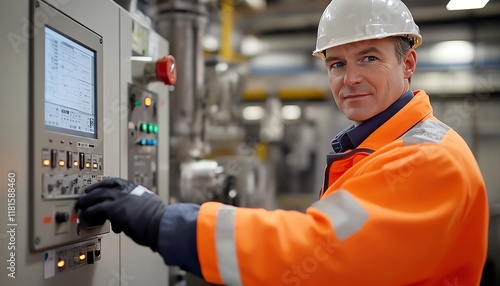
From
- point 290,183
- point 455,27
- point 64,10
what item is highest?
point 455,27

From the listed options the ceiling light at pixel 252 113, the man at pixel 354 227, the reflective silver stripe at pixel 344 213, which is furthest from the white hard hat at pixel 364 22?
the ceiling light at pixel 252 113

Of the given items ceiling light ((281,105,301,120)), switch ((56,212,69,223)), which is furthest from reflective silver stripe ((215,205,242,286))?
ceiling light ((281,105,301,120))

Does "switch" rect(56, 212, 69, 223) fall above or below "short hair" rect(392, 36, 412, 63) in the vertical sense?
below

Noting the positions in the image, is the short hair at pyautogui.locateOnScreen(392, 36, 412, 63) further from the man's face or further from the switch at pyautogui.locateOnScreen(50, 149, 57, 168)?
the switch at pyautogui.locateOnScreen(50, 149, 57, 168)

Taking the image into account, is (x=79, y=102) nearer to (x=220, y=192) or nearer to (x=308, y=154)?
(x=220, y=192)

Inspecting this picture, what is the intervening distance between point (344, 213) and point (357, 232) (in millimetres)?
51

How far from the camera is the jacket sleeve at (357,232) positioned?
0.98m

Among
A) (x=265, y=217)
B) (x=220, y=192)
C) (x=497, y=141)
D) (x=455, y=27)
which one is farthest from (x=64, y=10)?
(x=497, y=141)

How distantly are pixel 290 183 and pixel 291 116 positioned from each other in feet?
2.74

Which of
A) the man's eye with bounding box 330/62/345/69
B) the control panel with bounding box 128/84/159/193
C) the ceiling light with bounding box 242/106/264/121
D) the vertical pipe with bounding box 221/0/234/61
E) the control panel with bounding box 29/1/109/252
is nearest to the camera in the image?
the control panel with bounding box 29/1/109/252

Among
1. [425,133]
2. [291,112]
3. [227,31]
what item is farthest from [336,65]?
[291,112]

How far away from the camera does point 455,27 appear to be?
4.48m

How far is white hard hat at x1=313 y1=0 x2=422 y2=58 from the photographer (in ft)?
4.37

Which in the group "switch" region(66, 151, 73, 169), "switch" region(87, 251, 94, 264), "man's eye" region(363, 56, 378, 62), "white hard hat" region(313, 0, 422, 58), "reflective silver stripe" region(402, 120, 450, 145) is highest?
"white hard hat" region(313, 0, 422, 58)
